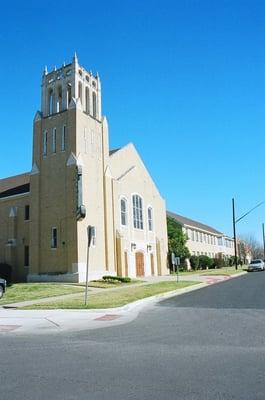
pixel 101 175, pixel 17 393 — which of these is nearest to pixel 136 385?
pixel 17 393

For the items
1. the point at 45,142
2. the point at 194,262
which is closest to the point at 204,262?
the point at 194,262

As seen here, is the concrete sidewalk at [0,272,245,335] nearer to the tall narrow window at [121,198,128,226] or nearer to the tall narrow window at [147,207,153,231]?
the tall narrow window at [121,198,128,226]

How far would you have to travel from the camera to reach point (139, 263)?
43250 mm

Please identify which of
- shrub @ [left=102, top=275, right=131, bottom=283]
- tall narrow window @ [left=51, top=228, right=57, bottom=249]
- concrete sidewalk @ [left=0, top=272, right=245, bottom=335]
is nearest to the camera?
concrete sidewalk @ [left=0, top=272, right=245, bottom=335]

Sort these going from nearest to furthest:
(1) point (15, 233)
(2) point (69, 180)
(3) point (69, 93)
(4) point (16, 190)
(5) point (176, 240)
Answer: (2) point (69, 180)
(3) point (69, 93)
(1) point (15, 233)
(4) point (16, 190)
(5) point (176, 240)

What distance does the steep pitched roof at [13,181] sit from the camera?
43.8 metres

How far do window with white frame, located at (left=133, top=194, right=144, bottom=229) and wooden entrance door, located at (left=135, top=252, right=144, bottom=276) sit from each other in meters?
2.75

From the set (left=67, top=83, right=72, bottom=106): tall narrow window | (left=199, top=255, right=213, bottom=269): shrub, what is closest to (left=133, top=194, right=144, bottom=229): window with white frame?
(left=67, top=83, right=72, bottom=106): tall narrow window

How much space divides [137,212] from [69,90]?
13.7 meters

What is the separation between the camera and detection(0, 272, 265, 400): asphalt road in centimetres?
561

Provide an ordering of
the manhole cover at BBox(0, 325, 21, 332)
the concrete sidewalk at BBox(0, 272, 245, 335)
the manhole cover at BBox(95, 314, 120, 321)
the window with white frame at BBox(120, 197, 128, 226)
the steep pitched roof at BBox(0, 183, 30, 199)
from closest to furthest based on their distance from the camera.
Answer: the manhole cover at BBox(0, 325, 21, 332)
the concrete sidewalk at BBox(0, 272, 245, 335)
the manhole cover at BBox(95, 314, 120, 321)
the steep pitched roof at BBox(0, 183, 30, 199)
the window with white frame at BBox(120, 197, 128, 226)

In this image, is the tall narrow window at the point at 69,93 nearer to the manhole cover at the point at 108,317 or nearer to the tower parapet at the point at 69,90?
the tower parapet at the point at 69,90

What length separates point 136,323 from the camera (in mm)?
12047

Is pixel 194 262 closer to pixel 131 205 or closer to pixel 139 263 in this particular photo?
pixel 139 263
